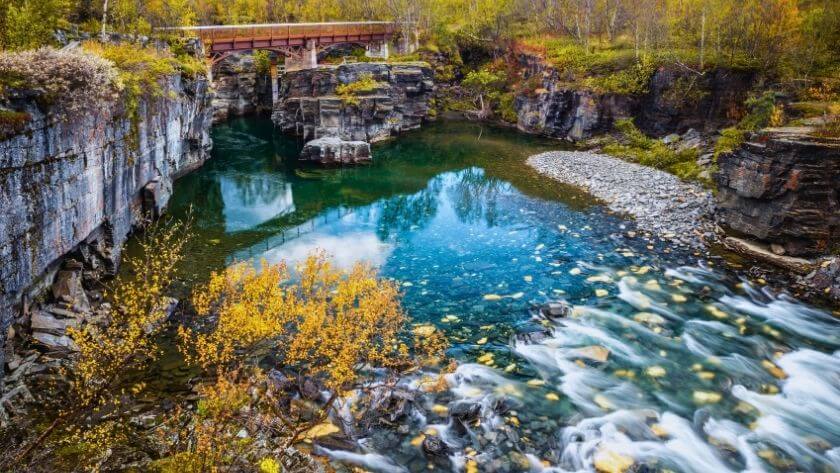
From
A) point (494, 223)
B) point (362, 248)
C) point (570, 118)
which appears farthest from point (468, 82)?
point (362, 248)

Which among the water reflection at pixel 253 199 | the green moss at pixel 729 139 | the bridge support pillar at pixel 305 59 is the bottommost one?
the water reflection at pixel 253 199

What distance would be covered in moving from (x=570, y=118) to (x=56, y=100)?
1728 inches

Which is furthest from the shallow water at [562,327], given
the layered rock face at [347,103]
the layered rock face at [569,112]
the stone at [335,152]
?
the layered rock face at [569,112]

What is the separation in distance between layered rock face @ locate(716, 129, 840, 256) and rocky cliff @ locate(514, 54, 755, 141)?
17.1 m

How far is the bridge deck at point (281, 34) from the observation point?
1790 inches

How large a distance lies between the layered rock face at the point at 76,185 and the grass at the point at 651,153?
32589 millimetres

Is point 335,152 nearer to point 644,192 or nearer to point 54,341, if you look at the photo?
point 644,192

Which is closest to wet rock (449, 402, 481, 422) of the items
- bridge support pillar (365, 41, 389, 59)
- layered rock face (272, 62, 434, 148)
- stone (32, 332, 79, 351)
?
stone (32, 332, 79, 351)

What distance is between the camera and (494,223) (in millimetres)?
29672

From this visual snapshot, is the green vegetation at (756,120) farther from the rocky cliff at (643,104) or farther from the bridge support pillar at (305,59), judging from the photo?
the bridge support pillar at (305,59)

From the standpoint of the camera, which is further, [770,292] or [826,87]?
[826,87]

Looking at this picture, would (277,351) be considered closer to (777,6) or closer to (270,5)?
(777,6)

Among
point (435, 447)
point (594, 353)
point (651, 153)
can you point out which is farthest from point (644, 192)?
point (435, 447)

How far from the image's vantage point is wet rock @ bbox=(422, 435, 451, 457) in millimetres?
13031
